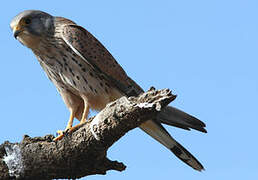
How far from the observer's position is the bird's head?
661cm

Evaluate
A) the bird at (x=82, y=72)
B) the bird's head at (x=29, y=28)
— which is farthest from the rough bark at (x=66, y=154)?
the bird's head at (x=29, y=28)

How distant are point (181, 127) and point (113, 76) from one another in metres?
1.10

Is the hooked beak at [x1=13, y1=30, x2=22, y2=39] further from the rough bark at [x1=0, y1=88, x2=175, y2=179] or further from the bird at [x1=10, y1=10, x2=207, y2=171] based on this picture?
the rough bark at [x1=0, y1=88, x2=175, y2=179]

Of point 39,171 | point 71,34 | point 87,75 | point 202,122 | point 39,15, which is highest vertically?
point 39,15

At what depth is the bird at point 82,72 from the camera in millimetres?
6359

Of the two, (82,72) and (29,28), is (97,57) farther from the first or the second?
(29,28)

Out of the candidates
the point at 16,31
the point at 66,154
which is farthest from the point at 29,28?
the point at 66,154

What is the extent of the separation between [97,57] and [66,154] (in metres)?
1.68

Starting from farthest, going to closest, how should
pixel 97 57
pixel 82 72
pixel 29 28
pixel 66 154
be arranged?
1. pixel 29 28
2. pixel 97 57
3. pixel 82 72
4. pixel 66 154

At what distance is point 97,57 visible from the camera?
21.5 feet

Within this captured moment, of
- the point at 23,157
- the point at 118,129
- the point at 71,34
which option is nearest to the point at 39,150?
the point at 23,157

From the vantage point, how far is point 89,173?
5.52 m

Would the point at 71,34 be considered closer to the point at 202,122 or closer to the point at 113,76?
the point at 113,76

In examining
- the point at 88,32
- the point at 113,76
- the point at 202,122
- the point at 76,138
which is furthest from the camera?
the point at 88,32
